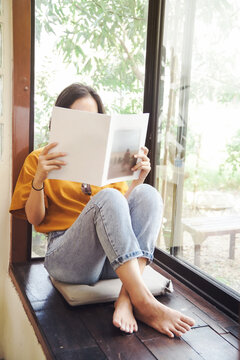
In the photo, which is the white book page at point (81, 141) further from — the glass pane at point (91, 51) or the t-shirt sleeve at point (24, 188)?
the glass pane at point (91, 51)

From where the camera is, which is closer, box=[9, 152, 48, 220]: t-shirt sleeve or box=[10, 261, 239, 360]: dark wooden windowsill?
box=[10, 261, 239, 360]: dark wooden windowsill

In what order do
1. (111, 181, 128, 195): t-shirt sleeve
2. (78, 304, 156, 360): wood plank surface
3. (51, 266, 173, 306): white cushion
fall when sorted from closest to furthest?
(78, 304, 156, 360): wood plank surface → (51, 266, 173, 306): white cushion → (111, 181, 128, 195): t-shirt sleeve

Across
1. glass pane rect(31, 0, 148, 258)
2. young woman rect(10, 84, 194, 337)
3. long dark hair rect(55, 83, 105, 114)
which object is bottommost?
young woman rect(10, 84, 194, 337)

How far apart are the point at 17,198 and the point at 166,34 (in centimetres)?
108

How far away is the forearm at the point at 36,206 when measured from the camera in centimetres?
146

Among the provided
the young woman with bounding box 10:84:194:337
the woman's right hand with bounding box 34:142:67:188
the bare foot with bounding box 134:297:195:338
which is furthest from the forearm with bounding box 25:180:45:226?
the bare foot with bounding box 134:297:195:338

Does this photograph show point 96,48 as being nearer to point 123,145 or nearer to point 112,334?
point 123,145

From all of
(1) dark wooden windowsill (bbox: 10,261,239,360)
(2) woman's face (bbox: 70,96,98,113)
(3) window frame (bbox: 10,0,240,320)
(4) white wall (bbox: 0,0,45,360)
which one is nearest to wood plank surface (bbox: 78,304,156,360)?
(1) dark wooden windowsill (bbox: 10,261,239,360)

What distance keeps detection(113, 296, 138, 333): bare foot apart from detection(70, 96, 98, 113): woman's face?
0.74 metres

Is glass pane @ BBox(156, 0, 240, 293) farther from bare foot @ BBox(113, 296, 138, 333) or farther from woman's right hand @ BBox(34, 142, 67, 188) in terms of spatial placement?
woman's right hand @ BBox(34, 142, 67, 188)

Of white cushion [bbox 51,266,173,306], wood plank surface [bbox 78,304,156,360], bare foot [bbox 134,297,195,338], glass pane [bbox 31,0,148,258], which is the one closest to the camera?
wood plank surface [bbox 78,304,156,360]

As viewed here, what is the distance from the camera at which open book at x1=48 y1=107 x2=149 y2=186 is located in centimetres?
129

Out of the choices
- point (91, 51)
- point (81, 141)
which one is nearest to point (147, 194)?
point (81, 141)

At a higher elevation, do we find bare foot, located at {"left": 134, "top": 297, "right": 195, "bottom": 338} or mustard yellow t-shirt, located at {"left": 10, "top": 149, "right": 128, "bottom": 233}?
mustard yellow t-shirt, located at {"left": 10, "top": 149, "right": 128, "bottom": 233}
